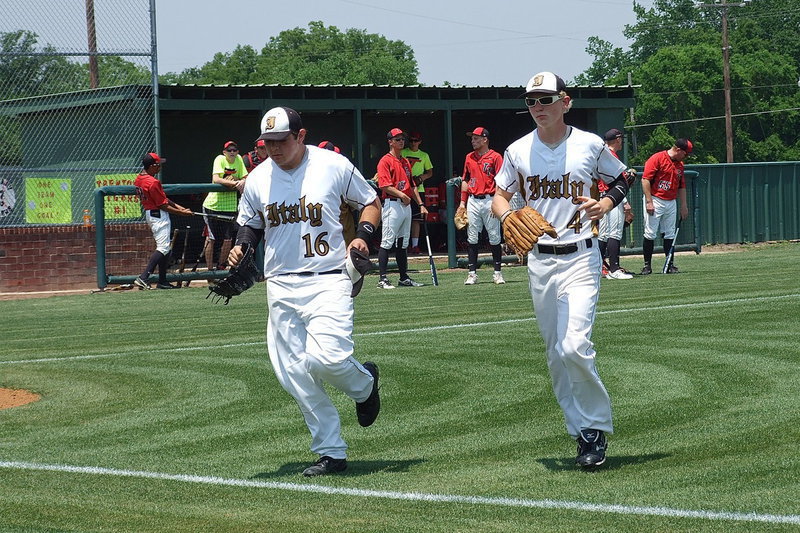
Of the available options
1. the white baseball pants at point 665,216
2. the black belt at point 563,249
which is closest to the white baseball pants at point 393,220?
the white baseball pants at point 665,216

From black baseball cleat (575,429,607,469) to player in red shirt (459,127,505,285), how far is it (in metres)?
11.8

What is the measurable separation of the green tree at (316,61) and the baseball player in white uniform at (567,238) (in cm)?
11387

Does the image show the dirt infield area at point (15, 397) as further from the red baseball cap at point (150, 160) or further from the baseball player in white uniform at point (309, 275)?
the red baseball cap at point (150, 160)

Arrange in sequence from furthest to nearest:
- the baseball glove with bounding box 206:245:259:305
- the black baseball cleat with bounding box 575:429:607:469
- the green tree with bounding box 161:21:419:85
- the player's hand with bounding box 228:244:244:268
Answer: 1. the green tree with bounding box 161:21:419:85
2. the baseball glove with bounding box 206:245:259:305
3. the player's hand with bounding box 228:244:244:268
4. the black baseball cleat with bounding box 575:429:607:469

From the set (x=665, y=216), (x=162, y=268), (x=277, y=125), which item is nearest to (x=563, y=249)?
(x=277, y=125)

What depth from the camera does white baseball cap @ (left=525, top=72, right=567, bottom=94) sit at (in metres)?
6.59

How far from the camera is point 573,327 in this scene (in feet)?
21.0

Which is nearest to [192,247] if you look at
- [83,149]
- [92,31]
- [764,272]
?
[83,149]

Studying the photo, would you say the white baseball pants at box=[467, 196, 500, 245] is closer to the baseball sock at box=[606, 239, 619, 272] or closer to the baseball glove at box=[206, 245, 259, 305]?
the baseball sock at box=[606, 239, 619, 272]

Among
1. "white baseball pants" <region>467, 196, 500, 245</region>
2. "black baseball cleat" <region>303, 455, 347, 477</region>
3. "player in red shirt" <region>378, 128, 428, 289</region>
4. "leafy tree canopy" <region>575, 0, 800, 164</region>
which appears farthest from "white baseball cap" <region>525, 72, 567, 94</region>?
"leafy tree canopy" <region>575, 0, 800, 164</region>

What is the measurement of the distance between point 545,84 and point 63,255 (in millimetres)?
15297

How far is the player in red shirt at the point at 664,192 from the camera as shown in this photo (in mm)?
18578

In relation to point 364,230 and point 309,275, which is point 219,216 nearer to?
point 364,230

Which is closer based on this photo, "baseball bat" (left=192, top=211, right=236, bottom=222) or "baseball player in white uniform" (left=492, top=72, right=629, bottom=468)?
"baseball player in white uniform" (left=492, top=72, right=629, bottom=468)
